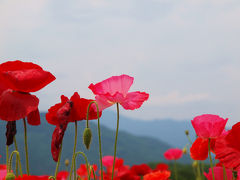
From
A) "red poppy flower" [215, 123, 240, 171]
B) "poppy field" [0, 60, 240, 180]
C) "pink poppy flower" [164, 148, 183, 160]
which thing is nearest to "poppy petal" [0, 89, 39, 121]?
"poppy field" [0, 60, 240, 180]

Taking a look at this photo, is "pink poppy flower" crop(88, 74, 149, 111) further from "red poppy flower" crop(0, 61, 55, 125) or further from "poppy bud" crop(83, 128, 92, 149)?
"red poppy flower" crop(0, 61, 55, 125)

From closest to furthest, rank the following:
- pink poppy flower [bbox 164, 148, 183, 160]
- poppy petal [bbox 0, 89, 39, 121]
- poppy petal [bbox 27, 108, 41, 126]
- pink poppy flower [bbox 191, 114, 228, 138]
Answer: poppy petal [bbox 0, 89, 39, 121] < poppy petal [bbox 27, 108, 41, 126] < pink poppy flower [bbox 191, 114, 228, 138] < pink poppy flower [bbox 164, 148, 183, 160]

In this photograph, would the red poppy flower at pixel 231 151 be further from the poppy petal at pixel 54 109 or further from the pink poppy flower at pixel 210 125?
the poppy petal at pixel 54 109

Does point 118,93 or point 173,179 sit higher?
point 118,93

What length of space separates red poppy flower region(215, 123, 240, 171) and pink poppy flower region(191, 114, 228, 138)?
0.17 meters

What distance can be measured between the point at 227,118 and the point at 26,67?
2.18ft

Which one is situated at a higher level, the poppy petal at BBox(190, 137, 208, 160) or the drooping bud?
the drooping bud

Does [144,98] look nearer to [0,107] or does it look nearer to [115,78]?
[115,78]

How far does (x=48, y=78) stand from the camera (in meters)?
0.94

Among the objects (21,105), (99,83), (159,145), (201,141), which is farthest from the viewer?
(159,145)

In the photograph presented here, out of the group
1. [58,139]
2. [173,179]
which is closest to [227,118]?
[58,139]

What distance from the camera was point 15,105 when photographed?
88 cm

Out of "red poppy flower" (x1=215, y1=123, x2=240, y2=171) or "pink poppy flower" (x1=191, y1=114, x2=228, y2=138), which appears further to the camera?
"pink poppy flower" (x1=191, y1=114, x2=228, y2=138)

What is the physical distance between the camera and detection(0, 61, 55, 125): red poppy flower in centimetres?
88
